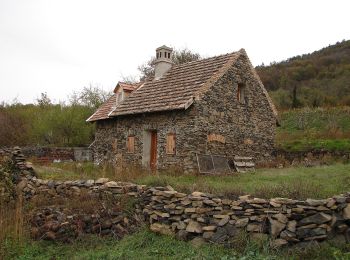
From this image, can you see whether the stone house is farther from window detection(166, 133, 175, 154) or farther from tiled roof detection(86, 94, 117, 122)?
tiled roof detection(86, 94, 117, 122)

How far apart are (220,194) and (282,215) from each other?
5.71 feet

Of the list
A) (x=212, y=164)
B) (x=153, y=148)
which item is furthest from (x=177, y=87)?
(x=212, y=164)

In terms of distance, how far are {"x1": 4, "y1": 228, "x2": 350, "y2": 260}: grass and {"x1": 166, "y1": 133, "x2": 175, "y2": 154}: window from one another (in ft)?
23.8

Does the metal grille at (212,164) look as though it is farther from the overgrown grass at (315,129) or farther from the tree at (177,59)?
the tree at (177,59)

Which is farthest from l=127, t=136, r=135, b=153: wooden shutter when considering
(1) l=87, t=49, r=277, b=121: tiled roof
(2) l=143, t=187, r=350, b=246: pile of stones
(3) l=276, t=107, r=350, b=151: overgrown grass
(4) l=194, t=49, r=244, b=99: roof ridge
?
(2) l=143, t=187, r=350, b=246: pile of stones

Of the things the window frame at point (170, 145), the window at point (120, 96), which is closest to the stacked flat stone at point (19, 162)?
the window frame at point (170, 145)

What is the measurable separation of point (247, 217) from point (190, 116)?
8.19 metres

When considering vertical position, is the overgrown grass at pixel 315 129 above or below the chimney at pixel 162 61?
below

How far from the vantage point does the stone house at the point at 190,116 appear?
16125 mm

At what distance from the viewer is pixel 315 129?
27062mm

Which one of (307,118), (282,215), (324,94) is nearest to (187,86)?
(282,215)

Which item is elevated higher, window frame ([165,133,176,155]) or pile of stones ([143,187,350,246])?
window frame ([165,133,176,155])

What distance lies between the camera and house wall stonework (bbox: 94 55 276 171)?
1603 centimetres

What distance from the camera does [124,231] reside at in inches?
375
